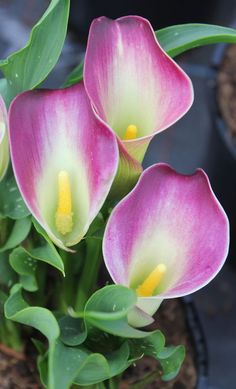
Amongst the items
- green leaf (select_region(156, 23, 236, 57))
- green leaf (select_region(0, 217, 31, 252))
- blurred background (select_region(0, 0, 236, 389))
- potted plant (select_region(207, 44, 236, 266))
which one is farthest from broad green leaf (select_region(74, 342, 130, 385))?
potted plant (select_region(207, 44, 236, 266))

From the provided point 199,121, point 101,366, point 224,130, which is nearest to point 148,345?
point 101,366

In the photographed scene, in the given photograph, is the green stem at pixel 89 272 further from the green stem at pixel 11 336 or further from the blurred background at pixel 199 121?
the blurred background at pixel 199 121

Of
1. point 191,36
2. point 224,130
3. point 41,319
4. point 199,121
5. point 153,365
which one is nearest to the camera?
point 41,319

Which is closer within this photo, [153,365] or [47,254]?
[47,254]

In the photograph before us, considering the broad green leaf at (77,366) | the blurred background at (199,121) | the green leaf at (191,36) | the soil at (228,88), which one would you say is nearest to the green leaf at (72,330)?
the broad green leaf at (77,366)

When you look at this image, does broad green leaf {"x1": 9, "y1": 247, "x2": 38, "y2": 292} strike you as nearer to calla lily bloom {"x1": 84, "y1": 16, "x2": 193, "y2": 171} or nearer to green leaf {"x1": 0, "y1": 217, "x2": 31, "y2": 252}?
green leaf {"x1": 0, "y1": 217, "x2": 31, "y2": 252}

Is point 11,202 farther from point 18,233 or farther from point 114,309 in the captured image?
point 114,309
